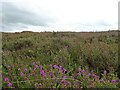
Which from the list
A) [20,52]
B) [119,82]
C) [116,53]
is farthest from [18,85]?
[20,52]

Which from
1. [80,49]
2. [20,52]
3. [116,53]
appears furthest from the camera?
[20,52]

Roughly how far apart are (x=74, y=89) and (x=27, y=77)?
0.92 m

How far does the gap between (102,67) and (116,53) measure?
63 centimetres

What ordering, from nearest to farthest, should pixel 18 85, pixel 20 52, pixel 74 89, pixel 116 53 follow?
pixel 74 89 < pixel 18 85 < pixel 116 53 < pixel 20 52

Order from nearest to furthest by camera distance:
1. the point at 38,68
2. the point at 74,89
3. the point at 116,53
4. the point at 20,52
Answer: the point at 74,89 < the point at 38,68 < the point at 116,53 < the point at 20,52

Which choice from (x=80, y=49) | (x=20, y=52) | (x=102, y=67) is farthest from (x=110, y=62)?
(x=20, y=52)

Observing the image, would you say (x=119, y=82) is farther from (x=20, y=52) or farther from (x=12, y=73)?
(x=20, y=52)

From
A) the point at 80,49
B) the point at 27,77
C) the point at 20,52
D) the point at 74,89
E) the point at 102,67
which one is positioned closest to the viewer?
the point at 74,89

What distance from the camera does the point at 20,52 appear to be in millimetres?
7188

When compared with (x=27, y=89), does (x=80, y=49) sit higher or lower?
higher

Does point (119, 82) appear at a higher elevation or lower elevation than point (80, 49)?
lower

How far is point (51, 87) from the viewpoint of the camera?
132 inches

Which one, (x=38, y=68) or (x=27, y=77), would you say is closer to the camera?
(x=27, y=77)

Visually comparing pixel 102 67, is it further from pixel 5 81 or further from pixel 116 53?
pixel 5 81
